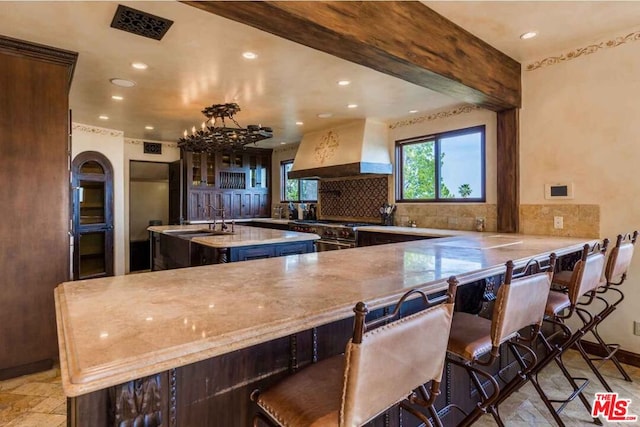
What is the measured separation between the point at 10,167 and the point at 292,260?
7.35ft

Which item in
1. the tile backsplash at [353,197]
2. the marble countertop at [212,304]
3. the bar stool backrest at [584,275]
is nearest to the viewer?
the marble countertop at [212,304]

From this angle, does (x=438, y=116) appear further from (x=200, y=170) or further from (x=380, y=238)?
(x=200, y=170)

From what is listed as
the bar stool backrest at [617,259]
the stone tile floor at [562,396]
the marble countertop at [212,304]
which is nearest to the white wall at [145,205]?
the marble countertop at [212,304]

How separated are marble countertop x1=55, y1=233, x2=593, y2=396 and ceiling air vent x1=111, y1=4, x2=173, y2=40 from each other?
5.71 ft

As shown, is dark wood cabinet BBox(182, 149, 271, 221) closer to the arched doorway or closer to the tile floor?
the arched doorway

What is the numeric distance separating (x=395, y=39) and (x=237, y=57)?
1.42 meters

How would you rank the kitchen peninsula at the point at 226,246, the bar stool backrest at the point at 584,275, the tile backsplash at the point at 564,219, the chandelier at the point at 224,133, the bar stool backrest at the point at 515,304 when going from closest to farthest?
the bar stool backrest at the point at 515,304
the bar stool backrest at the point at 584,275
the tile backsplash at the point at 564,219
the kitchen peninsula at the point at 226,246
the chandelier at the point at 224,133

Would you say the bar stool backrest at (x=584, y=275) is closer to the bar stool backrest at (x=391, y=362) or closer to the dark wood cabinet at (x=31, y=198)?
the bar stool backrest at (x=391, y=362)

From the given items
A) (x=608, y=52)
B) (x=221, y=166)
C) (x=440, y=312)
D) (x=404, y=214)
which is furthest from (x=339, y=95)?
(x=221, y=166)

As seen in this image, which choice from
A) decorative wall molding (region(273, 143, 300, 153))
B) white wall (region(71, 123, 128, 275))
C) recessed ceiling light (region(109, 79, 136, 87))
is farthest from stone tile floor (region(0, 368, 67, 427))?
decorative wall molding (region(273, 143, 300, 153))

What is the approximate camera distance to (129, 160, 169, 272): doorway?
6957 mm

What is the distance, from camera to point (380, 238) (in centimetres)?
446

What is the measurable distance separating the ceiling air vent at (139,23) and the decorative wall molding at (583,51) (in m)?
3.15

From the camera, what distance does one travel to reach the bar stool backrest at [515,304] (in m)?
1.31
